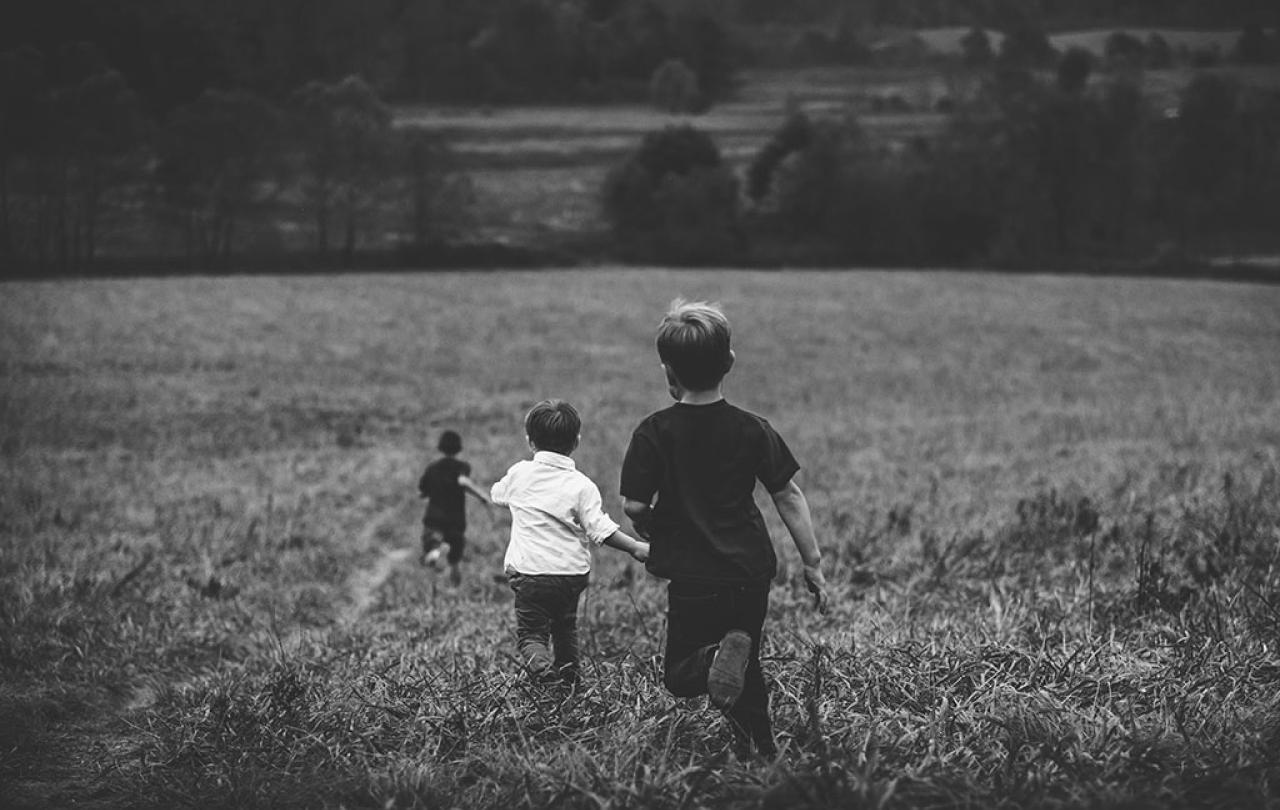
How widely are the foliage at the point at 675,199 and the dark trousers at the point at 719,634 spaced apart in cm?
5781

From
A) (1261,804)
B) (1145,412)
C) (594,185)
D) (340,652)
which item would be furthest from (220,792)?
(594,185)

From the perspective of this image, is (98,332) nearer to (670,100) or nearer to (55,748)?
(55,748)

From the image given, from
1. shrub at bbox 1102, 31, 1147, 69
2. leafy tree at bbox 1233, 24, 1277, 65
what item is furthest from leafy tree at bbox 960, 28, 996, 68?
leafy tree at bbox 1233, 24, 1277, 65

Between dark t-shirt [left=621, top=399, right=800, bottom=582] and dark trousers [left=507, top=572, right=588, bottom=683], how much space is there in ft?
3.41

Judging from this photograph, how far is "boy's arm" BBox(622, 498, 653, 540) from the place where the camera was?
3.68 metres

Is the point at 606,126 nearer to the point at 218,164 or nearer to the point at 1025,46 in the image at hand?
the point at 218,164

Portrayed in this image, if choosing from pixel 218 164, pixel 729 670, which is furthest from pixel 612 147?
pixel 729 670

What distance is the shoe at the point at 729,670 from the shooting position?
3402mm

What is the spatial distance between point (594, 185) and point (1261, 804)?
227 ft

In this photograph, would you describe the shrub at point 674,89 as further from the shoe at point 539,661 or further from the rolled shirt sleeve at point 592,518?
the shoe at point 539,661

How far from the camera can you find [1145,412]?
21625 millimetres

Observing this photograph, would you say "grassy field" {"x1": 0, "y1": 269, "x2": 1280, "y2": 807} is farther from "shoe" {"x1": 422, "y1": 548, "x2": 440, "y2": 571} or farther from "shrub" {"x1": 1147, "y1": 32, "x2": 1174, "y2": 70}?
"shrub" {"x1": 1147, "y1": 32, "x2": 1174, "y2": 70}

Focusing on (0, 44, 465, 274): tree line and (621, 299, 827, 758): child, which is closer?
(621, 299, 827, 758): child

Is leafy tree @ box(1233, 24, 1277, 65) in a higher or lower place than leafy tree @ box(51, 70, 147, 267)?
higher
